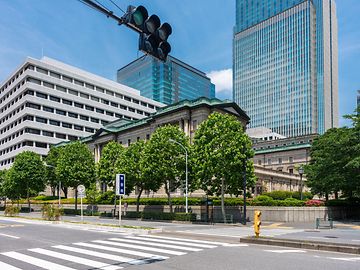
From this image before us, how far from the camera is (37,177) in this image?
219 ft

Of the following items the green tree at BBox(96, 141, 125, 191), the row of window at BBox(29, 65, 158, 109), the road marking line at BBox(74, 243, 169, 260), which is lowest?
the road marking line at BBox(74, 243, 169, 260)

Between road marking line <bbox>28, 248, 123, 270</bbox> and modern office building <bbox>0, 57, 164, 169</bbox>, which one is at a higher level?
modern office building <bbox>0, 57, 164, 169</bbox>

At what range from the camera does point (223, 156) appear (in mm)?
36531

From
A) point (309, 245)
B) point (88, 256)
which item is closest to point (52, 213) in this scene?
point (88, 256)

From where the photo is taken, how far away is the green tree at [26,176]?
6531 cm

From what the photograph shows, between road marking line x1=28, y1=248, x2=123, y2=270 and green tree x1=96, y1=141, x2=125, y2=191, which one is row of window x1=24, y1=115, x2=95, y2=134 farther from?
road marking line x1=28, y1=248, x2=123, y2=270

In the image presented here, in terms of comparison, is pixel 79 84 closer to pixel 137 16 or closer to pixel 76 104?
pixel 76 104

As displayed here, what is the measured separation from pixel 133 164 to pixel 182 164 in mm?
7583

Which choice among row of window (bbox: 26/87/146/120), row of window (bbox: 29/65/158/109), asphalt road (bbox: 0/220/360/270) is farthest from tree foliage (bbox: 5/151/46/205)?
asphalt road (bbox: 0/220/360/270)

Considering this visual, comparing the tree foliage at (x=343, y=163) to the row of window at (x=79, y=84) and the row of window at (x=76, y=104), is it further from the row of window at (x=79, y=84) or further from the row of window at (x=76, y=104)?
the row of window at (x=79, y=84)

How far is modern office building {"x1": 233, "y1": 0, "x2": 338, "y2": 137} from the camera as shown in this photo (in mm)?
156375

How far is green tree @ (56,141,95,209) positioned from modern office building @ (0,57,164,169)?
43.9 metres

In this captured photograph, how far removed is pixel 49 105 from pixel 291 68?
108969mm

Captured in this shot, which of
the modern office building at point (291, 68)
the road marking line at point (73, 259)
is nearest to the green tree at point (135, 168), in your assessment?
the road marking line at point (73, 259)
